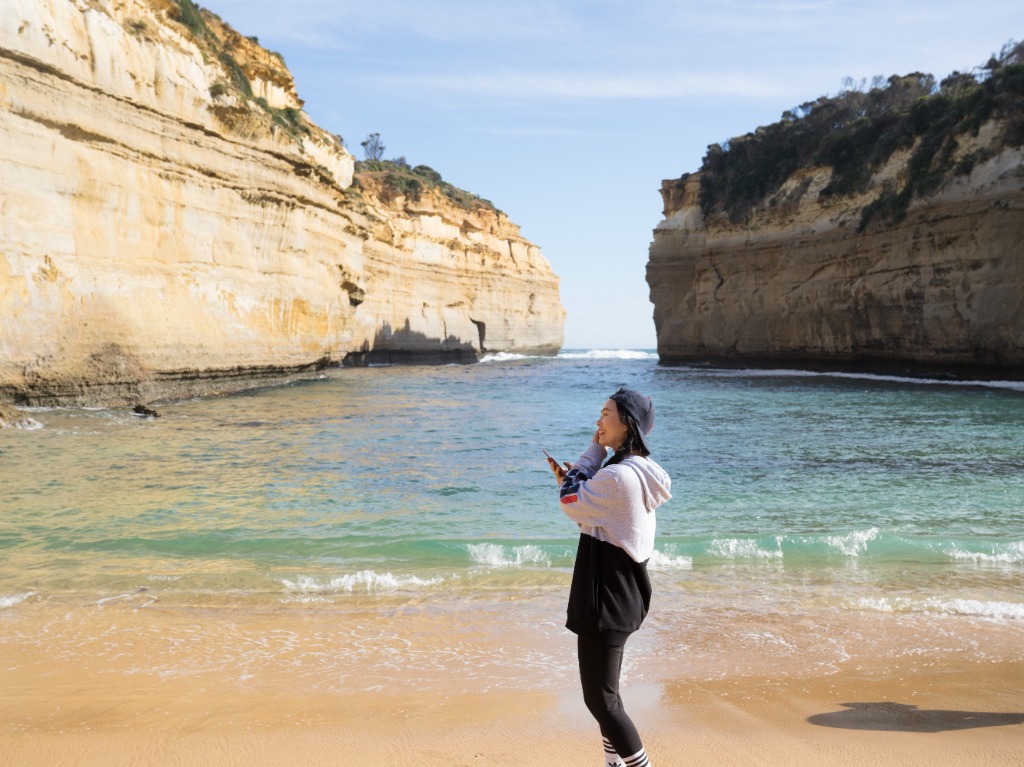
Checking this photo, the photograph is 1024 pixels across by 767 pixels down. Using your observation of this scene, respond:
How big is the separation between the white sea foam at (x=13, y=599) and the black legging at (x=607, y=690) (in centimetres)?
431

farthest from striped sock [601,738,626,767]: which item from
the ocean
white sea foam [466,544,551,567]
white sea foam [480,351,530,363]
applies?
white sea foam [480,351,530,363]

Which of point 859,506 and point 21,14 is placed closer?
point 859,506

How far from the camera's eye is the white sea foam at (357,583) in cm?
593

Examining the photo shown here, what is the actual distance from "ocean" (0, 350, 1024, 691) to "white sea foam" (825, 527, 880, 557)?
32mm

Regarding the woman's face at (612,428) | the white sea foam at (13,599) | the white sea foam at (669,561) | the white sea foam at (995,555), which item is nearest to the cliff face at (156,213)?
the white sea foam at (13,599)

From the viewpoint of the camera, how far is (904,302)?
28.6 metres

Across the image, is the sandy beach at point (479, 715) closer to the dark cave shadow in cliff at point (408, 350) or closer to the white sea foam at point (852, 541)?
the white sea foam at point (852, 541)

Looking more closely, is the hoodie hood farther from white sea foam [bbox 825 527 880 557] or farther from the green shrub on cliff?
the green shrub on cliff

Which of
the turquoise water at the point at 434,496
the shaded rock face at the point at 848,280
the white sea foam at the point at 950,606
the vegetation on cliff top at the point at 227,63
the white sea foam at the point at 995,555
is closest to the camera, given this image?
the white sea foam at the point at 950,606

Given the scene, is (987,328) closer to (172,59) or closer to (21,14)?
(172,59)

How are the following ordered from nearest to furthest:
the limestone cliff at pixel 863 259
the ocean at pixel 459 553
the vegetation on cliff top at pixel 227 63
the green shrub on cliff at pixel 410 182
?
the ocean at pixel 459 553 < the vegetation on cliff top at pixel 227 63 < the limestone cliff at pixel 863 259 < the green shrub on cliff at pixel 410 182

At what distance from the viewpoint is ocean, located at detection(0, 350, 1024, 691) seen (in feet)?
15.5

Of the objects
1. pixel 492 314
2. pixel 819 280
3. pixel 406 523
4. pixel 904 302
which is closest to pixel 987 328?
pixel 904 302

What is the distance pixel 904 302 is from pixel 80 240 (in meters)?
24.9
